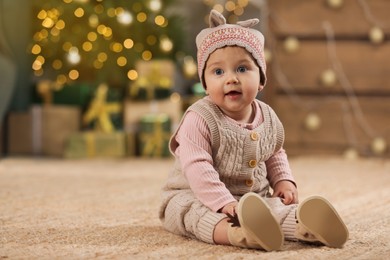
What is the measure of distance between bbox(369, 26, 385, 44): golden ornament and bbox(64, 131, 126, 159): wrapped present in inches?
40.8

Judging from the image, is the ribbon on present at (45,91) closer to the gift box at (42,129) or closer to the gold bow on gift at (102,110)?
the gift box at (42,129)

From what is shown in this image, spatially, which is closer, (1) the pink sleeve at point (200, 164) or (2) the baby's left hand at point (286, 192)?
(1) the pink sleeve at point (200, 164)

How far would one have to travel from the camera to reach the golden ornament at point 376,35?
2.66 m

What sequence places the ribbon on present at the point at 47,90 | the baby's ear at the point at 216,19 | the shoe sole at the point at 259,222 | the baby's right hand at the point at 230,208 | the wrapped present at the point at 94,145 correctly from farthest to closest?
the ribbon on present at the point at 47,90
the wrapped present at the point at 94,145
the baby's ear at the point at 216,19
the baby's right hand at the point at 230,208
the shoe sole at the point at 259,222

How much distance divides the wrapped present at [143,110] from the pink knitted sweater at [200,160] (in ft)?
5.18

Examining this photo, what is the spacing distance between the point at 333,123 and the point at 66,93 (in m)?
1.07

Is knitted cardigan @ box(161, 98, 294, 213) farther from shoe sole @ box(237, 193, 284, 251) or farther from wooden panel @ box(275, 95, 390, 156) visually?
wooden panel @ box(275, 95, 390, 156)

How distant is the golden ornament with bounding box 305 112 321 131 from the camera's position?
8.95 ft

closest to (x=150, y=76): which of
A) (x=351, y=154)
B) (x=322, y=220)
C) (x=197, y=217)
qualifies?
(x=351, y=154)

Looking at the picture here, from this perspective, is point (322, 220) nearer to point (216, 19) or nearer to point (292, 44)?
point (216, 19)

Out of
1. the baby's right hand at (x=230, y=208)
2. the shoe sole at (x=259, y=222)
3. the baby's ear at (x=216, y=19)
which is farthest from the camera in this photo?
the baby's ear at (x=216, y=19)

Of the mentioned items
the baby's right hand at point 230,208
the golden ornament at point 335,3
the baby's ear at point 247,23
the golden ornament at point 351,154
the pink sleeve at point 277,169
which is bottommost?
the golden ornament at point 351,154

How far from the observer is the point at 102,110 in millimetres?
2867

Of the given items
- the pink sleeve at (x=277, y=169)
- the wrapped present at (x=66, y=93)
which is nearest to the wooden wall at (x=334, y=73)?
the wrapped present at (x=66, y=93)
